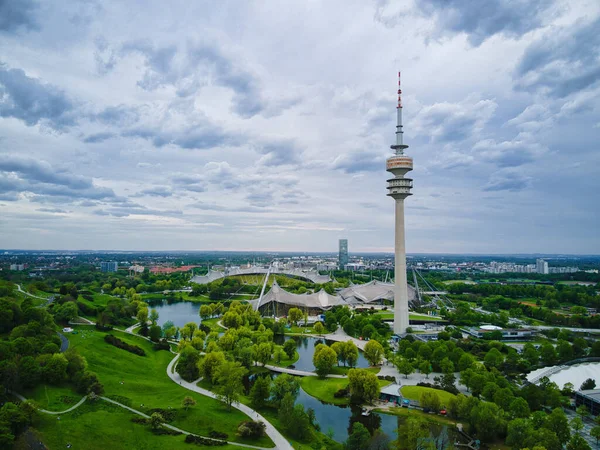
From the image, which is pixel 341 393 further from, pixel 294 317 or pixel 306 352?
pixel 294 317

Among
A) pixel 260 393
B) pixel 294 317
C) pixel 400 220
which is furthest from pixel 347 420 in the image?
pixel 294 317

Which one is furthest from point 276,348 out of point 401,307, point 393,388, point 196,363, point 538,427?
point 538,427

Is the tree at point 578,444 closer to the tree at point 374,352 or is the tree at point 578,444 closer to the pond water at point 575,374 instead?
the pond water at point 575,374

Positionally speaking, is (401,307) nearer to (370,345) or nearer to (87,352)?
(370,345)

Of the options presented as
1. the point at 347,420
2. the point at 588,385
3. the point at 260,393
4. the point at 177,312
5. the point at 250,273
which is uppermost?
the point at 250,273

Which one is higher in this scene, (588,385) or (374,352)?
(588,385)

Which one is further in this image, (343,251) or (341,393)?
(343,251)

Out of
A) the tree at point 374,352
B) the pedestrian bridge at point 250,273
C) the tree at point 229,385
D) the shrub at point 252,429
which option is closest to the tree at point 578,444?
the shrub at point 252,429
